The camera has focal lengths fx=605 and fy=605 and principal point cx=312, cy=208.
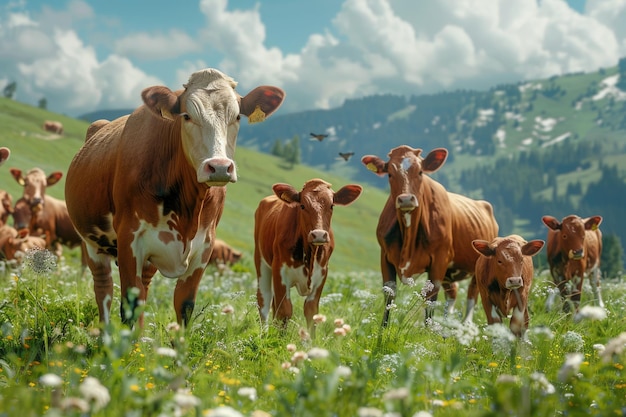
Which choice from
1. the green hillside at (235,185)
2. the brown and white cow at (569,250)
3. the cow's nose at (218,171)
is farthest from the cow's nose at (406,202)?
the green hillside at (235,185)

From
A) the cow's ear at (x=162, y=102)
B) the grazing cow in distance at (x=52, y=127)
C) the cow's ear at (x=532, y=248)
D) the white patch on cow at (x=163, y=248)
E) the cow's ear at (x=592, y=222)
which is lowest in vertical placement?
the white patch on cow at (x=163, y=248)

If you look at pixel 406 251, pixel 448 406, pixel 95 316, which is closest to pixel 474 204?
pixel 406 251

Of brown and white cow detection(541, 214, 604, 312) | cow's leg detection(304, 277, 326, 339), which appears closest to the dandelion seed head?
cow's leg detection(304, 277, 326, 339)

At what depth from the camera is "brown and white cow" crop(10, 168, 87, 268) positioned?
67.7 feet

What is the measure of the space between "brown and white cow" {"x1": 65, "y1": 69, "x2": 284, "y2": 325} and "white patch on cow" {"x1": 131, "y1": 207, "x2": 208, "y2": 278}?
1 centimetres

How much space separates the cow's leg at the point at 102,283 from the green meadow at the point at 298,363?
25 cm

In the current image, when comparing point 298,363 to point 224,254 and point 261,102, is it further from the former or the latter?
point 224,254

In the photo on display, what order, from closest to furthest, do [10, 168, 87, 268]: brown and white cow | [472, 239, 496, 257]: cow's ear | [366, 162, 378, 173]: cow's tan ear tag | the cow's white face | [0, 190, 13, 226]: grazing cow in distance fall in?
the cow's white face < [472, 239, 496, 257]: cow's ear < [366, 162, 378, 173]: cow's tan ear tag < [0, 190, 13, 226]: grazing cow in distance < [10, 168, 87, 268]: brown and white cow

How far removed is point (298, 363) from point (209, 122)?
8.72ft

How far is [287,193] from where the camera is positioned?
8.36m

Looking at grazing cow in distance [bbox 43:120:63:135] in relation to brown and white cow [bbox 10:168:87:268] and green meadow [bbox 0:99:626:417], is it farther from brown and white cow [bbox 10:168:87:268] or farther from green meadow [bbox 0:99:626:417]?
green meadow [bbox 0:99:626:417]

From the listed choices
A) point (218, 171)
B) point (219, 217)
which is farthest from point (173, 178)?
point (219, 217)

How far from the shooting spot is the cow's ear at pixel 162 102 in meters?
6.19

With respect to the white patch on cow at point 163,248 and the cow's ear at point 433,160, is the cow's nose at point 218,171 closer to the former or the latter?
the white patch on cow at point 163,248
